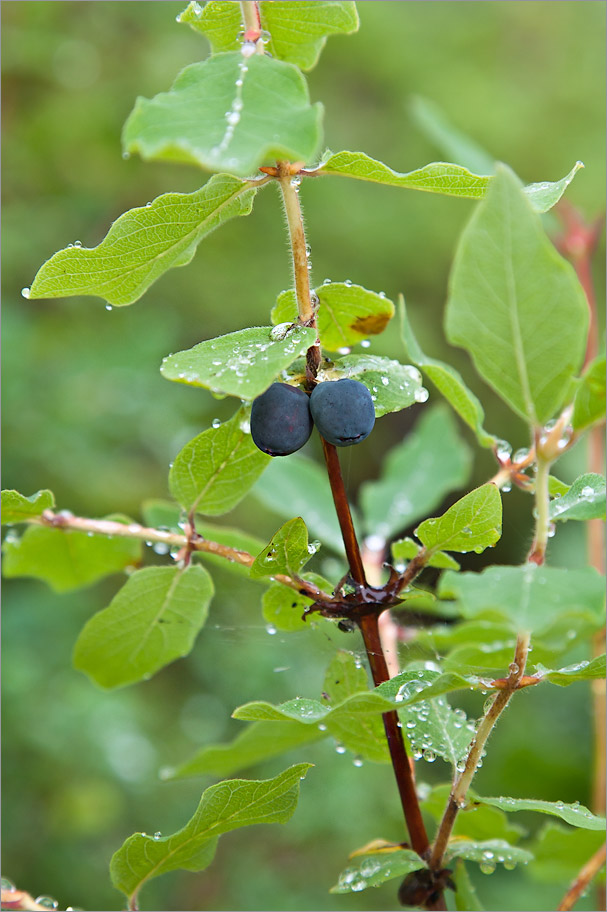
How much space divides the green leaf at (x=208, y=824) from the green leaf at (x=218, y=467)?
0.23 meters

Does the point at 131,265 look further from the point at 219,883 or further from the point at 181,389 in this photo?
the point at 219,883

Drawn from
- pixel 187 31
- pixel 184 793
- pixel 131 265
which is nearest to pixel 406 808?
pixel 131 265

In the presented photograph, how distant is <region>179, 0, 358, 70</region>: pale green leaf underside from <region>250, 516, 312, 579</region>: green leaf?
32 cm

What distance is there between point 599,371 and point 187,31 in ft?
7.74

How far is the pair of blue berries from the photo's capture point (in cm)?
53

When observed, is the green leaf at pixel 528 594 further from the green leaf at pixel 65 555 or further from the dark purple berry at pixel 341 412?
the green leaf at pixel 65 555

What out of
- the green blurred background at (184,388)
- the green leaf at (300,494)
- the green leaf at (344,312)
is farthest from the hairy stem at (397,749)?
the green blurred background at (184,388)

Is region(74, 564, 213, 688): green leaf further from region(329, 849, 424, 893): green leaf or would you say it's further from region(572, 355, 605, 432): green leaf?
region(572, 355, 605, 432): green leaf

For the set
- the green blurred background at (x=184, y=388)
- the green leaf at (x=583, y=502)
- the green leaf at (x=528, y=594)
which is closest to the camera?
the green leaf at (x=528, y=594)

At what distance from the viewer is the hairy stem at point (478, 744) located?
0.52 metres

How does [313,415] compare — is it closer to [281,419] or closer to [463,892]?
[281,419]

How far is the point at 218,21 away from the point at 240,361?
0.24 metres

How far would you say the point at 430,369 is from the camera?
24.0 inches

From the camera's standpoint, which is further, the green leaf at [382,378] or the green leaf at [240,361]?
the green leaf at [382,378]
